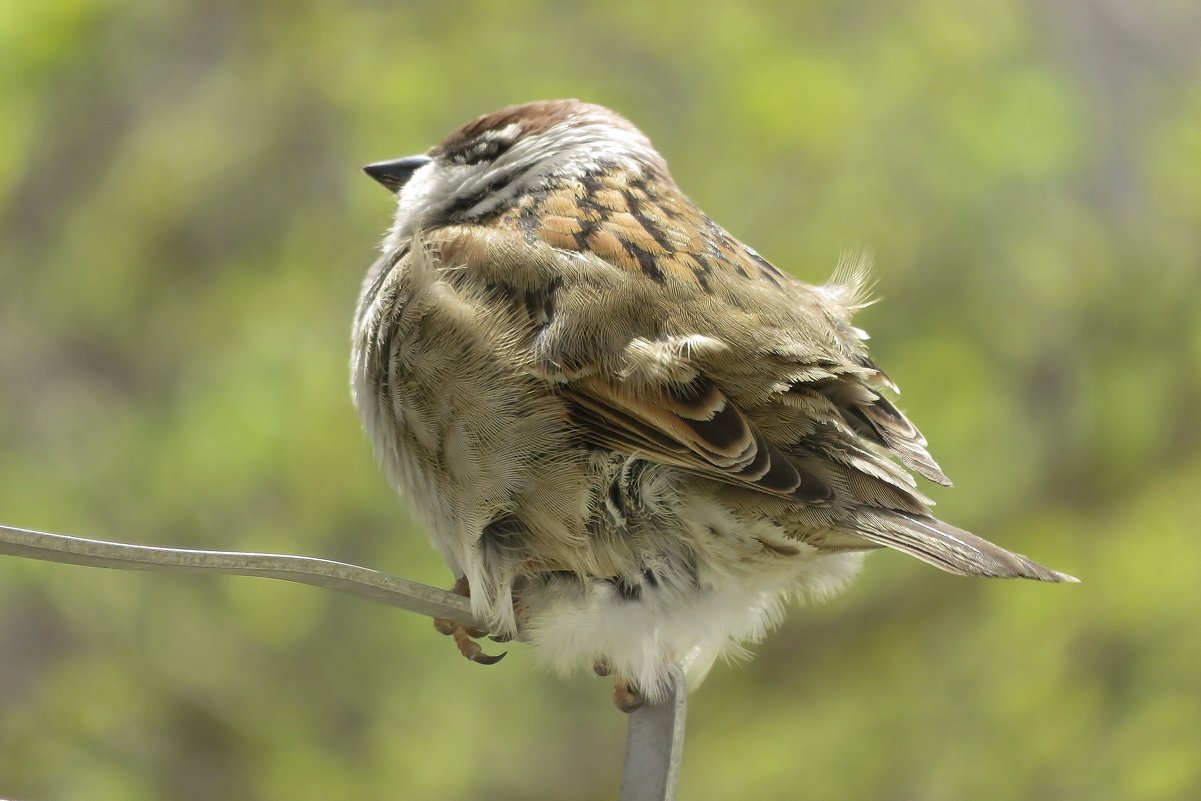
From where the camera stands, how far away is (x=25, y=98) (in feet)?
16.7

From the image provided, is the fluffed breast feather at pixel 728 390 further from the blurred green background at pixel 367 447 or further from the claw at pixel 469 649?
the blurred green background at pixel 367 447

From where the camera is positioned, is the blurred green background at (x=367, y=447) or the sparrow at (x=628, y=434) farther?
the blurred green background at (x=367, y=447)

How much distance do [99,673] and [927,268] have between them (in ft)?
12.7

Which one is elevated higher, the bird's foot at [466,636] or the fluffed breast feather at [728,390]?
the fluffed breast feather at [728,390]

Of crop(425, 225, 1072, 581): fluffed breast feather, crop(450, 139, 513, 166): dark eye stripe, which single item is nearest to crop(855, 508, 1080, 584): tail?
crop(425, 225, 1072, 581): fluffed breast feather

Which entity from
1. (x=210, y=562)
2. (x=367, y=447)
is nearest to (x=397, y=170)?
(x=210, y=562)

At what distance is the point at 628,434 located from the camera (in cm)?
215

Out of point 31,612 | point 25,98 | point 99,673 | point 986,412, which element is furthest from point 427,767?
point 25,98

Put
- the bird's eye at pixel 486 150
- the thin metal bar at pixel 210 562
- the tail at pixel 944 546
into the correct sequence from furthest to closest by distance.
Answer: the bird's eye at pixel 486 150 < the tail at pixel 944 546 < the thin metal bar at pixel 210 562

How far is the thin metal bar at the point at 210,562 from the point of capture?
122cm

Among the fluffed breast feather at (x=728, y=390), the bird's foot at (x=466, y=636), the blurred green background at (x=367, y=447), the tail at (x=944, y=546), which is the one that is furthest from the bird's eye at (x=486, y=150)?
the blurred green background at (x=367, y=447)

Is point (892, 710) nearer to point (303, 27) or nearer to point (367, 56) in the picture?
point (367, 56)

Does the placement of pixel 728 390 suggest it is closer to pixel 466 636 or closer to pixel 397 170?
pixel 466 636

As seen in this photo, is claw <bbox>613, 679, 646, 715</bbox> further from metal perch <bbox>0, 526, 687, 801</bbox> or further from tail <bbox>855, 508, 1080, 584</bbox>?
tail <bbox>855, 508, 1080, 584</bbox>
